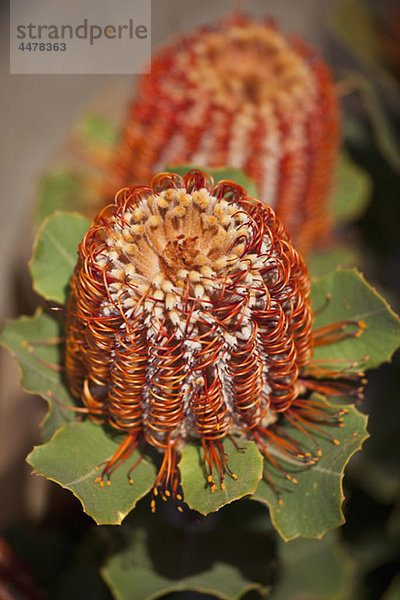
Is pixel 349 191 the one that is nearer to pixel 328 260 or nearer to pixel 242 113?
pixel 328 260

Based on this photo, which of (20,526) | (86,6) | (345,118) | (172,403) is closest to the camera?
(172,403)

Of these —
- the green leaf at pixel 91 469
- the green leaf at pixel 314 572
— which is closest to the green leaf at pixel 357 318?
the green leaf at pixel 91 469

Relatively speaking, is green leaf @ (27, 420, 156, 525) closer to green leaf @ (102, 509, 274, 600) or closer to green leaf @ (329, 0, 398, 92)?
green leaf @ (102, 509, 274, 600)

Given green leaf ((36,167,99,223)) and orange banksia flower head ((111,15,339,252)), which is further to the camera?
green leaf ((36,167,99,223))

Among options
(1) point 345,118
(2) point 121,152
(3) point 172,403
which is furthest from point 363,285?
(1) point 345,118

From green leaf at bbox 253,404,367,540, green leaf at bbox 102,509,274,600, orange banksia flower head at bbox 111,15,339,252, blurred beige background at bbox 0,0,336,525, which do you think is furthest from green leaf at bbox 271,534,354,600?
blurred beige background at bbox 0,0,336,525

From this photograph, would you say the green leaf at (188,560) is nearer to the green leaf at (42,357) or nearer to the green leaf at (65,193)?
the green leaf at (42,357)

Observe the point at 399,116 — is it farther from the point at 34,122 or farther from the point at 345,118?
the point at 34,122

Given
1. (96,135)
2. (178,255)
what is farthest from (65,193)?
(178,255)
